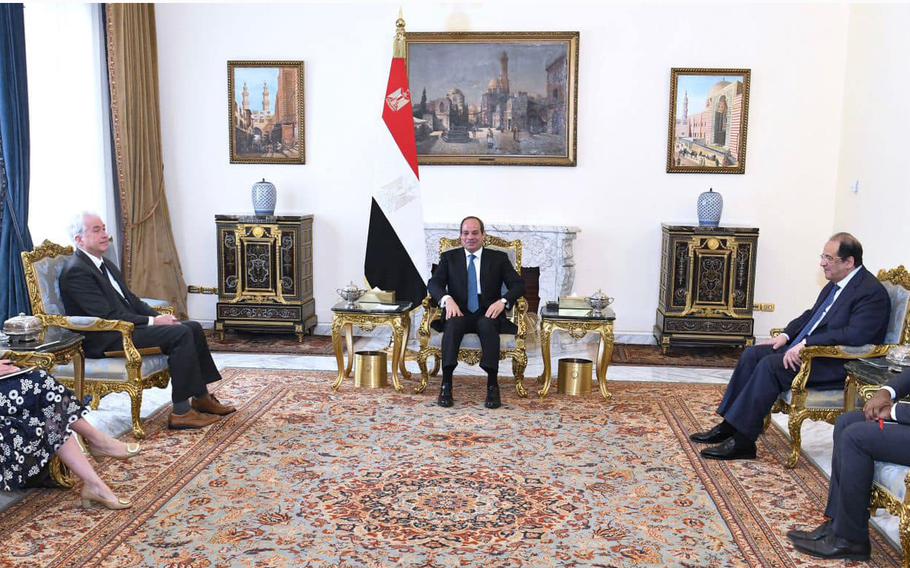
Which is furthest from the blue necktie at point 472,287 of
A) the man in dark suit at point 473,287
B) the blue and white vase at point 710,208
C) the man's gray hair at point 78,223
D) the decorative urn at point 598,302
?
the man's gray hair at point 78,223

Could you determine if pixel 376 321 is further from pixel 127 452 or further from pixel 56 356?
pixel 56 356

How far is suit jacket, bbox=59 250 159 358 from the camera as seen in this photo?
4945mm

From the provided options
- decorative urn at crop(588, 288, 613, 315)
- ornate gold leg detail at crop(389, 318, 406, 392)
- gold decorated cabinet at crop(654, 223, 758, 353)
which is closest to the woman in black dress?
ornate gold leg detail at crop(389, 318, 406, 392)

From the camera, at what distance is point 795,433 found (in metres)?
4.62

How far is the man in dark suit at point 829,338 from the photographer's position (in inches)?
182

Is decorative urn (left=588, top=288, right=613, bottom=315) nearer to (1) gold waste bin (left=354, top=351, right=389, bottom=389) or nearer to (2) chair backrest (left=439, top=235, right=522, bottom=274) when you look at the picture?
(2) chair backrest (left=439, top=235, right=522, bottom=274)

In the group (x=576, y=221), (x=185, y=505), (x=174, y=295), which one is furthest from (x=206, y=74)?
(x=185, y=505)

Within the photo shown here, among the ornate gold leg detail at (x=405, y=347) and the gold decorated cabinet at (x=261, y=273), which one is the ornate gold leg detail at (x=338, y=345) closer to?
the ornate gold leg detail at (x=405, y=347)

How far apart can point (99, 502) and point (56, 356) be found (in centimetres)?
89

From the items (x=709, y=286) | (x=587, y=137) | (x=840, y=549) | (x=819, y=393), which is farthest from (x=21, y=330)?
(x=709, y=286)

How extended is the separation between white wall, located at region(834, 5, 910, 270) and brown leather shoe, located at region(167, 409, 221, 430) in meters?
5.31

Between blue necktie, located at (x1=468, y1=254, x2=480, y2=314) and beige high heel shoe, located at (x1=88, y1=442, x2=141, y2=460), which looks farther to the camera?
blue necktie, located at (x1=468, y1=254, x2=480, y2=314)

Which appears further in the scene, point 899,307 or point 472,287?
point 472,287

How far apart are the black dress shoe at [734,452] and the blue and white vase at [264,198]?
487 centimetres
